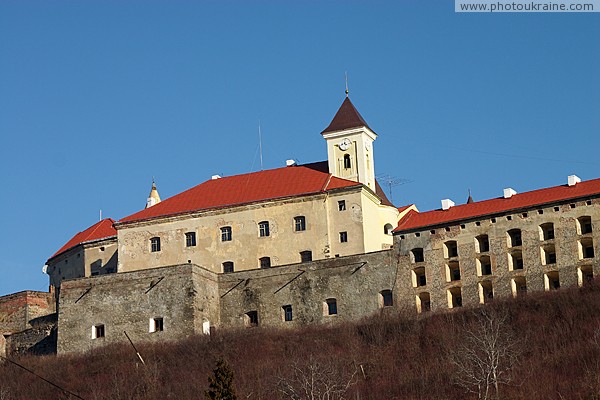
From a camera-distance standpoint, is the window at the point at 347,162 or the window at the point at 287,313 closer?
the window at the point at 287,313

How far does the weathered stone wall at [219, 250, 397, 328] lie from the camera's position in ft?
252

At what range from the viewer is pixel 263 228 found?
3199 inches

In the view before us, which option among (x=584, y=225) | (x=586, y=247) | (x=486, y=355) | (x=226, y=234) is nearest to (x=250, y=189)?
(x=226, y=234)

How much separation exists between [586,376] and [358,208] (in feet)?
63.2

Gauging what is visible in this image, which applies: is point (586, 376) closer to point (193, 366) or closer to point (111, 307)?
point (193, 366)

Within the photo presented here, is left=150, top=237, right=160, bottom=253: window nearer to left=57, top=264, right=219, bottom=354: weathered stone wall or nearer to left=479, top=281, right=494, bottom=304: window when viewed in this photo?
left=57, top=264, right=219, bottom=354: weathered stone wall

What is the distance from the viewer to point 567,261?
242 ft

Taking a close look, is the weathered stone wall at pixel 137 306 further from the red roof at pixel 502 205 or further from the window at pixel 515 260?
the window at pixel 515 260

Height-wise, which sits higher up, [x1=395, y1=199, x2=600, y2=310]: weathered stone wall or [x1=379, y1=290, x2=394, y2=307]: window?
[x1=395, y1=199, x2=600, y2=310]: weathered stone wall

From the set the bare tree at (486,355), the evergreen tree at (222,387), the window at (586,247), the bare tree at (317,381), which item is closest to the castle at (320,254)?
the window at (586,247)

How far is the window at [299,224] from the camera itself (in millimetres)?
80688

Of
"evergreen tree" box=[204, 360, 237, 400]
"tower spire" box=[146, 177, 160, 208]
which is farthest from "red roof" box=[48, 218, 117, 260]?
"evergreen tree" box=[204, 360, 237, 400]

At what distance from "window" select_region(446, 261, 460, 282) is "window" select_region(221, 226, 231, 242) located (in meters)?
12.7

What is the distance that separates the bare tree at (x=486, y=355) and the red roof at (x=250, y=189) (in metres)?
12.7
